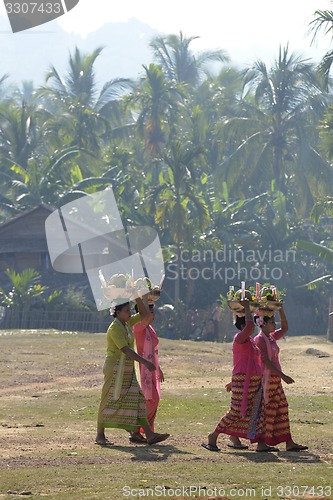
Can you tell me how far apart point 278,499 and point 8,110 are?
37912 millimetres

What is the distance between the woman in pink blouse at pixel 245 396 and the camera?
9.96m

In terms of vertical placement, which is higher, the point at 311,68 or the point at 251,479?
the point at 311,68

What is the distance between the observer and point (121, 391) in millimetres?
10195

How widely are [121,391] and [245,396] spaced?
1.16 m

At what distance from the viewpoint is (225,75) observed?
62.3 metres

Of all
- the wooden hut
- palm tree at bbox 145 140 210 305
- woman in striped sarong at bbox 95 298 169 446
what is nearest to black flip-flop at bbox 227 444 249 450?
woman in striped sarong at bbox 95 298 169 446

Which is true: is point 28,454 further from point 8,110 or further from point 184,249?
point 8,110

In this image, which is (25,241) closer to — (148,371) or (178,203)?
(178,203)

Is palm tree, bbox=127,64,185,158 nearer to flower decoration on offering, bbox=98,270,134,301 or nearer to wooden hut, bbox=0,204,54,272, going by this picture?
wooden hut, bbox=0,204,54,272

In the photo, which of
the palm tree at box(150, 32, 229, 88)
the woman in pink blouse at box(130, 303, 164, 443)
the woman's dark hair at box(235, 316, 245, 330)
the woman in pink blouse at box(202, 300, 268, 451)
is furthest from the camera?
the palm tree at box(150, 32, 229, 88)

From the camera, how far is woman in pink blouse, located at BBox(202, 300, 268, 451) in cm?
996

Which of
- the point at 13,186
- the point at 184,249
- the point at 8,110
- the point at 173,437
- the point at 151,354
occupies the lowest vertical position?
the point at 173,437

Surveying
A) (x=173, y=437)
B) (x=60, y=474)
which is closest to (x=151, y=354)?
(x=173, y=437)

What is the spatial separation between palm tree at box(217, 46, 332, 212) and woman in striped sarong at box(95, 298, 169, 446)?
35669 millimetres
